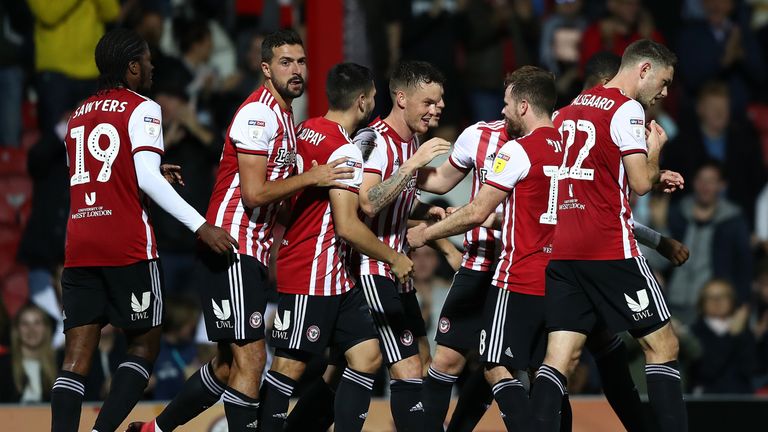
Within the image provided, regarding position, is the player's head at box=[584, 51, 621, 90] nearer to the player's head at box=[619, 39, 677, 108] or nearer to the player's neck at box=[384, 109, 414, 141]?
the player's head at box=[619, 39, 677, 108]

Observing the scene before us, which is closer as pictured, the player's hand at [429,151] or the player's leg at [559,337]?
the player's leg at [559,337]

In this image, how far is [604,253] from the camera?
252 inches

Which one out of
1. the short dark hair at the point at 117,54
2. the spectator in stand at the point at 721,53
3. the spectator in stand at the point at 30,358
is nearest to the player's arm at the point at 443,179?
the short dark hair at the point at 117,54

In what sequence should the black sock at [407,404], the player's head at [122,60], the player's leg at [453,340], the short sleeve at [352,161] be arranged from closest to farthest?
the short sleeve at [352,161] → the player's head at [122,60] → the black sock at [407,404] → the player's leg at [453,340]

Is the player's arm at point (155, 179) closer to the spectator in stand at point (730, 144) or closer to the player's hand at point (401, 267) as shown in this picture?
the player's hand at point (401, 267)

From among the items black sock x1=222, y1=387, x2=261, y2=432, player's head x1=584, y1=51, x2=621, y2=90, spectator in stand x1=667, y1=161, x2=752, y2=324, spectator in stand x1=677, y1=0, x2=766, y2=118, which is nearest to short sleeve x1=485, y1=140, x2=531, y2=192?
player's head x1=584, y1=51, x2=621, y2=90

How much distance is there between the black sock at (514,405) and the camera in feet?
21.7

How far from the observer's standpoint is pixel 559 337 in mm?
6406

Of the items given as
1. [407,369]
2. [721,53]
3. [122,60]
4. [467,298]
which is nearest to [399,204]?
[467,298]

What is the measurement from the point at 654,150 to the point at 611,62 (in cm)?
89

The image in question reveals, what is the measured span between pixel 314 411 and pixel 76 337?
1350 mm

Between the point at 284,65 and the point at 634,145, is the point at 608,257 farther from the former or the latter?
the point at 284,65

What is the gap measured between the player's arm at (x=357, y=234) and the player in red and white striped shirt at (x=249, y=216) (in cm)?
12

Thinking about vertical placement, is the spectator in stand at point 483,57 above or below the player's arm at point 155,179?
above
